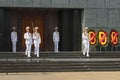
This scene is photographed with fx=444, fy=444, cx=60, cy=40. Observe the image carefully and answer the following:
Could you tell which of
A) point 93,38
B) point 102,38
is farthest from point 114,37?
point 93,38

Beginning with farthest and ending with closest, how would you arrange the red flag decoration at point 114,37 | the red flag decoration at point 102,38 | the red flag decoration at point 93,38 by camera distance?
the red flag decoration at point 114,37 → the red flag decoration at point 102,38 → the red flag decoration at point 93,38

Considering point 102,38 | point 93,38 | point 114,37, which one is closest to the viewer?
point 93,38

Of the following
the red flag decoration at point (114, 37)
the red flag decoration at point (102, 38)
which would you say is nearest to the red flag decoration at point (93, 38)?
the red flag decoration at point (102, 38)

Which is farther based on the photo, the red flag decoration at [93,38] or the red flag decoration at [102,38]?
the red flag decoration at [102,38]

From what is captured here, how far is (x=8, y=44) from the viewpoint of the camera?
40281mm

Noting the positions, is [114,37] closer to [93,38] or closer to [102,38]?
[102,38]

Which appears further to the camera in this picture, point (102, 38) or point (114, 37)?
point (114, 37)

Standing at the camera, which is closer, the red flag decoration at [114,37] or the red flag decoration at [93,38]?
the red flag decoration at [93,38]

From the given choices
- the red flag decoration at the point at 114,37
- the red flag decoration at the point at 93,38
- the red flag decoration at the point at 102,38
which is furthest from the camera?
the red flag decoration at the point at 114,37

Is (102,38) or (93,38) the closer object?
(93,38)

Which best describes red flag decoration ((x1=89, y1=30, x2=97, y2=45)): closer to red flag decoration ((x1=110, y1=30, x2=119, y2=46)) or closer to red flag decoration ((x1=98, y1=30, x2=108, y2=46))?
red flag decoration ((x1=98, y1=30, x2=108, y2=46))

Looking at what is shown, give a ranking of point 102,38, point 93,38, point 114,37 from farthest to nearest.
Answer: point 114,37 → point 102,38 → point 93,38

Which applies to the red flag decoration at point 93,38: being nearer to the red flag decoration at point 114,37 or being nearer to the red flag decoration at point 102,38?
the red flag decoration at point 102,38

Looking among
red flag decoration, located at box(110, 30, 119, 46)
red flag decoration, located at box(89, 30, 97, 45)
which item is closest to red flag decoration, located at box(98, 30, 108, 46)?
red flag decoration, located at box(89, 30, 97, 45)
